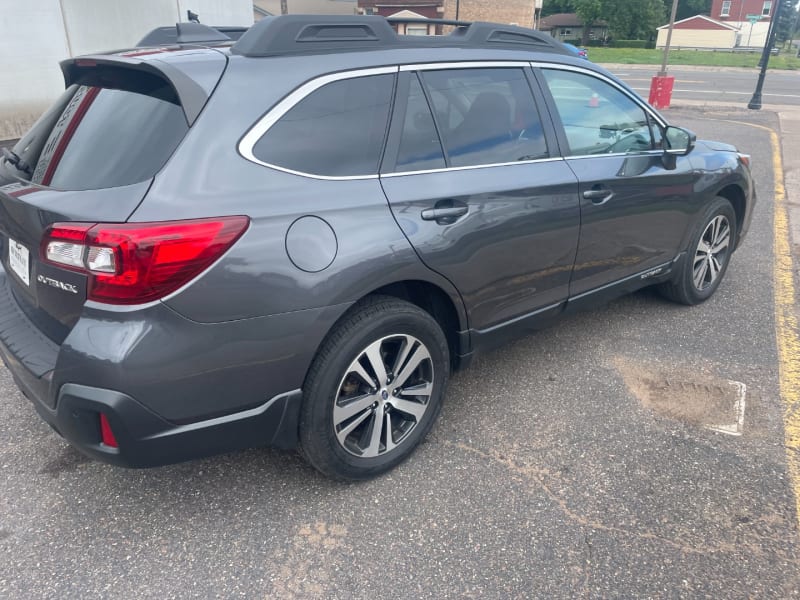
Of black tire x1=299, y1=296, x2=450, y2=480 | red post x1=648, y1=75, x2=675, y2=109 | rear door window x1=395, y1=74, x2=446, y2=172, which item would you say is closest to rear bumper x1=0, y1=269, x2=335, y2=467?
black tire x1=299, y1=296, x2=450, y2=480

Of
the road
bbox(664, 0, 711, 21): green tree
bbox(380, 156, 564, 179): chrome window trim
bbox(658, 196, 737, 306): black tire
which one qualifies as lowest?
the road

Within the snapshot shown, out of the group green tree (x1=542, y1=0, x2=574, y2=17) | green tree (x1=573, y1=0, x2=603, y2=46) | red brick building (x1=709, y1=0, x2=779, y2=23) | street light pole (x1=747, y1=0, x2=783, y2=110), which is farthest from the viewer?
green tree (x1=542, y1=0, x2=574, y2=17)

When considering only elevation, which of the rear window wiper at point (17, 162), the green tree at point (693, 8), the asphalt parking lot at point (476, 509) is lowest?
the asphalt parking lot at point (476, 509)

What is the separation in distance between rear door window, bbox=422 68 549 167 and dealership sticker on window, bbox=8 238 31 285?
1740 millimetres

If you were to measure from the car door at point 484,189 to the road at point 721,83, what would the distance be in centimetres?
1785

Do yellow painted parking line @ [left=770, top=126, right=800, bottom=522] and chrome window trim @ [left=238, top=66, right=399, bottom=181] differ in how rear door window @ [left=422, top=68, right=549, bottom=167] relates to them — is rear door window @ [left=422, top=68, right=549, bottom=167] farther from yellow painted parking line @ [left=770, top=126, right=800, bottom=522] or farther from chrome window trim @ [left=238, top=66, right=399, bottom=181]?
yellow painted parking line @ [left=770, top=126, right=800, bottom=522]

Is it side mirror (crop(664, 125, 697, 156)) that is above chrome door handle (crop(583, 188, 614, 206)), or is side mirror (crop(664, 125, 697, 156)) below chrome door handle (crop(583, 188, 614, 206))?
above

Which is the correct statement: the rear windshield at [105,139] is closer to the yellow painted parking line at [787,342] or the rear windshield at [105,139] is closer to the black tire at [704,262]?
the yellow painted parking line at [787,342]

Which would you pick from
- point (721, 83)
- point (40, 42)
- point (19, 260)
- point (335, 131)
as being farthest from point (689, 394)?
Result: point (721, 83)

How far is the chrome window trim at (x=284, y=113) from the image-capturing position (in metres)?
2.22

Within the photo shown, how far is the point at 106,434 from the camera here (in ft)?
6.94

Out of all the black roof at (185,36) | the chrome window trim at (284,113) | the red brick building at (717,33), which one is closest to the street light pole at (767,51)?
the black roof at (185,36)

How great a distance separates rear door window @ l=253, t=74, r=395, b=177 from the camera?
231cm

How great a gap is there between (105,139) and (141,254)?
62 cm
